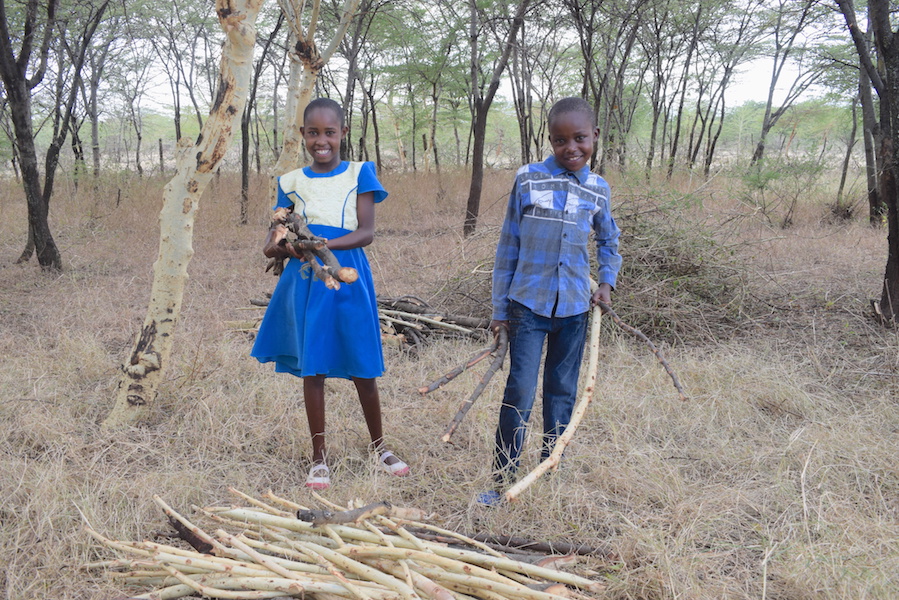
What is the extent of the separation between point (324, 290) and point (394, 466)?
29.0 inches

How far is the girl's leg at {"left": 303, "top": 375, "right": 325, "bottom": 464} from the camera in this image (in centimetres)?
230

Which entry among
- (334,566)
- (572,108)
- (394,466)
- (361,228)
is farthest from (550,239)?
(334,566)

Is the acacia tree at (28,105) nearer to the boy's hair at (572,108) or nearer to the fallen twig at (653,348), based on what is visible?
the boy's hair at (572,108)

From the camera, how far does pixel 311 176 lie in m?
2.28

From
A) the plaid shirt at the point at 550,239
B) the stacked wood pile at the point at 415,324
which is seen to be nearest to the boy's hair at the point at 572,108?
the plaid shirt at the point at 550,239

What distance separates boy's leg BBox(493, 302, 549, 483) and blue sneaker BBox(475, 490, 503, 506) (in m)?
0.07

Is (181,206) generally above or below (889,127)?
below

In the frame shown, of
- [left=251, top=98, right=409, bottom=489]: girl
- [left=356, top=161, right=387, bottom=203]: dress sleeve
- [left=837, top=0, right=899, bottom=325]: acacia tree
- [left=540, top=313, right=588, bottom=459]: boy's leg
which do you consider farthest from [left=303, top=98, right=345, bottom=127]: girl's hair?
[left=837, top=0, right=899, bottom=325]: acacia tree

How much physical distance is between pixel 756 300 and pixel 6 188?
12633 millimetres

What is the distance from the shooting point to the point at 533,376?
2066 mm

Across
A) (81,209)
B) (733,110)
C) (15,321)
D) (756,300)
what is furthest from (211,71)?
(733,110)

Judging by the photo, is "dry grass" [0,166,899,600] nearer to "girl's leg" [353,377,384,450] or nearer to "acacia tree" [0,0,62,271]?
"girl's leg" [353,377,384,450]

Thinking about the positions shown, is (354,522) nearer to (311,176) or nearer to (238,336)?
(311,176)

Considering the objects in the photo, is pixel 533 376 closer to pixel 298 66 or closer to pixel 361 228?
pixel 361 228
